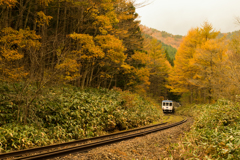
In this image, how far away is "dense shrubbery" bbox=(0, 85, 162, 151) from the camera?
6677mm

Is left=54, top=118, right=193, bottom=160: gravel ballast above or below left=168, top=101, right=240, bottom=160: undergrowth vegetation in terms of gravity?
below

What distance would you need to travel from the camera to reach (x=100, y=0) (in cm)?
1048

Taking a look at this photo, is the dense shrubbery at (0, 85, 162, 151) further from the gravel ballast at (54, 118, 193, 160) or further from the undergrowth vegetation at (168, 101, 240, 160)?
the undergrowth vegetation at (168, 101, 240, 160)

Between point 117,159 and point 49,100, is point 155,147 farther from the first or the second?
point 49,100

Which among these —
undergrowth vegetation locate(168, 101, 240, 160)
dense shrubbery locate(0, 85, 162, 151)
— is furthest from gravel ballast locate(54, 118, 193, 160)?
dense shrubbery locate(0, 85, 162, 151)

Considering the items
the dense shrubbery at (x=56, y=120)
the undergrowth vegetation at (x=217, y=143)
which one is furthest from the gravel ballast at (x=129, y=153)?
the dense shrubbery at (x=56, y=120)

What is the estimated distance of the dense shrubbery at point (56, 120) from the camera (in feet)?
21.9

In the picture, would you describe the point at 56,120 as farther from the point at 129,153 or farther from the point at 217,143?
the point at 217,143

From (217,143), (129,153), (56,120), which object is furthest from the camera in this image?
(56,120)

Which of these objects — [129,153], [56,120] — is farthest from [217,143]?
[56,120]

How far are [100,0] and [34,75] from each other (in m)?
5.74

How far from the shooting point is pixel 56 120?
8461mm

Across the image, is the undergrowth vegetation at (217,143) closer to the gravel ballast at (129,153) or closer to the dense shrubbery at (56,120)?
the gravel ballast at (129,153)

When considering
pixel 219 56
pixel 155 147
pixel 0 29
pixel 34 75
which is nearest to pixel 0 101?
pixel 34 75
